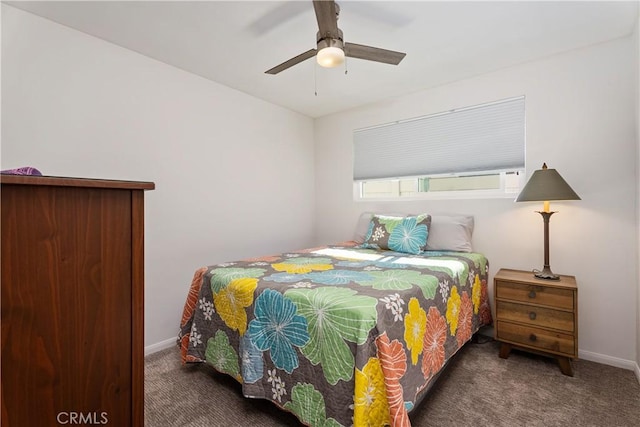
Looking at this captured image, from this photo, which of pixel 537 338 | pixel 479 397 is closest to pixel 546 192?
pixel 537 338

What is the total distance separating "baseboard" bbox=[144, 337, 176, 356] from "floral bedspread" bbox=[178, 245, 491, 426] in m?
0.53

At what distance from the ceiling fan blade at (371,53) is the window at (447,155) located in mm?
1366

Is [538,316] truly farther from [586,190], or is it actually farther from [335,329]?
[335,329]

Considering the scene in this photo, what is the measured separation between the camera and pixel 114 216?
2.40 ft

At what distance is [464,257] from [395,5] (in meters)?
1.91

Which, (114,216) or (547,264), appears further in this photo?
(547,264)

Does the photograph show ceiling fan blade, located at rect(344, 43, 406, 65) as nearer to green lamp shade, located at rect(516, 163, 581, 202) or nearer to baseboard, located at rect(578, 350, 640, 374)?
green lamp shade, located at rect(516, 163, 581, 202)

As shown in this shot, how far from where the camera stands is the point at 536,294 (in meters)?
2.14

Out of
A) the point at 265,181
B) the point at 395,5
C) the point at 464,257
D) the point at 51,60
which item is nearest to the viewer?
the point at 395,5

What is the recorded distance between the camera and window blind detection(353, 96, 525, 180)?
2.71m

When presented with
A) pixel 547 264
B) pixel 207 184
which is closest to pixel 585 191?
pixel 547 264

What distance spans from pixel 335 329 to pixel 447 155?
2384 mm

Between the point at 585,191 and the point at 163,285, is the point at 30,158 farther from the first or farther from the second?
the point at 585,191

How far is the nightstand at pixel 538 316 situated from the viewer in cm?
202
